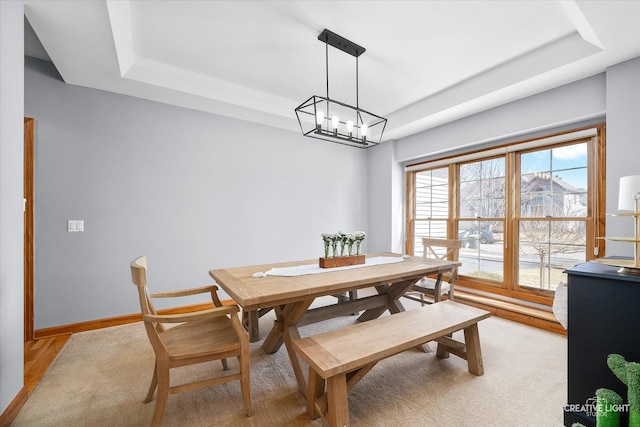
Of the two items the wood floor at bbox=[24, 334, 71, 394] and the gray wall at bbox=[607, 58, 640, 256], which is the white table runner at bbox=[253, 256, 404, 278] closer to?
the wood floor at bbox=[24, 334, 71, 394]

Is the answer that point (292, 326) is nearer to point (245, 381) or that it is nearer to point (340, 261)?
point (245, 381)

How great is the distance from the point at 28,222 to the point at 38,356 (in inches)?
47.8

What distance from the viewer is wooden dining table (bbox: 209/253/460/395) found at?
65.5 inches

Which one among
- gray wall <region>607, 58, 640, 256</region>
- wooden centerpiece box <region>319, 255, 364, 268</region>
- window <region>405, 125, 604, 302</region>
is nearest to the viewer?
gray wall <region>607, 58, 640, 256</region>

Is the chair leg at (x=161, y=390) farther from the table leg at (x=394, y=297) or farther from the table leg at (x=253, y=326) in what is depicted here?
the table leg at (x=394, y=297)

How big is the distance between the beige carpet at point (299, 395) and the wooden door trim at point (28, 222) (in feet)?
1.69

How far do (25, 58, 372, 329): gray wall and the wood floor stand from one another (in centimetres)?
18

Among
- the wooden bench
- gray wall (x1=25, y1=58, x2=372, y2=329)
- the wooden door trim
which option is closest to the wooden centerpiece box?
the wooden bench

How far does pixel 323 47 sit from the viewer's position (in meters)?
2.44

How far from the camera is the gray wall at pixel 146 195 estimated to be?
261cm

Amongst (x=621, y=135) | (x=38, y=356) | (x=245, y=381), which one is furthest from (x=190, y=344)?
(x=621, y=135)

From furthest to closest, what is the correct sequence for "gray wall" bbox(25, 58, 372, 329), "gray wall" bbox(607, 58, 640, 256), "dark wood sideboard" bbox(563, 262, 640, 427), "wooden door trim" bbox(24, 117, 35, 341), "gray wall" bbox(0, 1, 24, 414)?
"gray wall" bbox(25, 58, 372, 329)
"wooden door trim" bbox(24, 117, 35, 341)
"gray wall" bbox(607, 58, 640, 256)
"gray wall" bbox(0, 1, 24, 414)
"dark wood sideboard" bbox(563, 262, 640, 427)

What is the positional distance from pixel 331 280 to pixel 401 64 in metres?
2.28

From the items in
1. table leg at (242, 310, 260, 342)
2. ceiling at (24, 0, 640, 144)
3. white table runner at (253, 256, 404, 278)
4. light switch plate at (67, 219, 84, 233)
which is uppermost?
ceiling at (24, 0, 640, 144)
